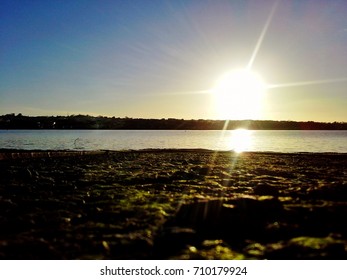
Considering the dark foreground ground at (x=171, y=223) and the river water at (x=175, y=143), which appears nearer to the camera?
the dark foreground ground at (x=171, y=223)

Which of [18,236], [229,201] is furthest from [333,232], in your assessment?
[18,236]

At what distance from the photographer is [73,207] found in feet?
33.8

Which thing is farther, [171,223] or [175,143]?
[175,143]

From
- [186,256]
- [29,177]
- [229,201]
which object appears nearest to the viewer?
[186,256]

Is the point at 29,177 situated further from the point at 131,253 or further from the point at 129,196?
the point at 131,253

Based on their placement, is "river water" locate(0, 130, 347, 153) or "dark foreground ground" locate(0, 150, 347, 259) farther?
"river water" locate(0, 130, 347, 153)

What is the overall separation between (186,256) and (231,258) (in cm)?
89

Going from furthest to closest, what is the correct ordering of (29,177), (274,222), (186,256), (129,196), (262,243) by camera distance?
1. (29,177)
2. (129,196)
3. (274,222)
4. (262,243)
5. (186,256)

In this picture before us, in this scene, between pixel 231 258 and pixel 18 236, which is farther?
pixel 18 236
